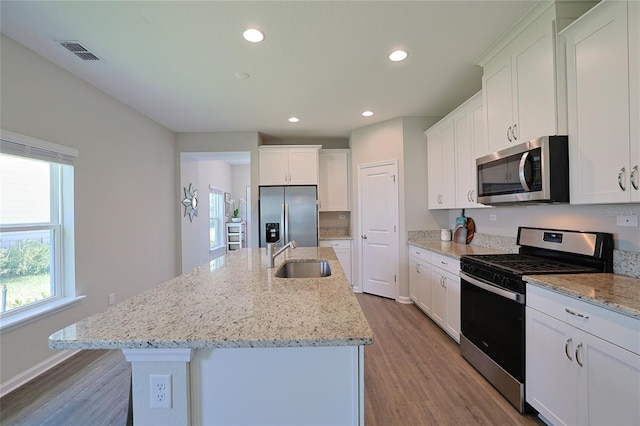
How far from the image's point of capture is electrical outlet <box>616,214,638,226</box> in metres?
1.64

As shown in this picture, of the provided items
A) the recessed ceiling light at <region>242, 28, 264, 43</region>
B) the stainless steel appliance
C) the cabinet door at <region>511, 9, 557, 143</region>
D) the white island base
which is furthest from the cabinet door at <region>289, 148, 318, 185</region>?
the white island base

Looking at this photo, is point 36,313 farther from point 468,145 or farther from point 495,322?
point 468,145

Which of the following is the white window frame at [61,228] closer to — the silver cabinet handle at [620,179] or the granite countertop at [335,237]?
the granite countertop at [335,237]

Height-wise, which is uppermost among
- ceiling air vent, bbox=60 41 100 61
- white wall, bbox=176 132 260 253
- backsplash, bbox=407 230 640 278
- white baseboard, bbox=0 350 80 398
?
ceiling air vent, bbox=60 41 100 61

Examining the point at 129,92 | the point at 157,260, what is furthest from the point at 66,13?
the point at 157,260

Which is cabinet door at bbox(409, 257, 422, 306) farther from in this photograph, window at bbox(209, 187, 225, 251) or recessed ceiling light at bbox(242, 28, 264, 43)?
window at bbox(209, 187, 225, 251)

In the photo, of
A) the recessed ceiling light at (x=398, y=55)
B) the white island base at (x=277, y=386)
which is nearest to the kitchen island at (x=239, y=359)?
the white island base at (x=277, y=386)

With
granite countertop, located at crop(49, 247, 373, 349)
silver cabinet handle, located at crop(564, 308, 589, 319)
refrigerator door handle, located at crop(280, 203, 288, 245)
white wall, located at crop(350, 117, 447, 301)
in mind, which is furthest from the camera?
refrigerator door handle, located at crop(280, 203, 288, 245)

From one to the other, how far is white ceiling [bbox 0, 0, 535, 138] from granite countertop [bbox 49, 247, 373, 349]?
178cm

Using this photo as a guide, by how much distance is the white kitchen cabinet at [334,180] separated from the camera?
4938 millimetres

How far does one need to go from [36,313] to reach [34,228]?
72cm

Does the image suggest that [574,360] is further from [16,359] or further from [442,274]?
[16,359]

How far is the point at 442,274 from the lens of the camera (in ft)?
9.37

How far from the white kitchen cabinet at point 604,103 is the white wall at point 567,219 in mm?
298
